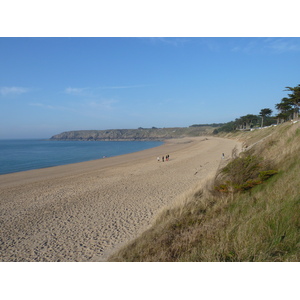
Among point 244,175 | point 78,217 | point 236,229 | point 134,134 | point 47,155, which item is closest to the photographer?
point 236,229

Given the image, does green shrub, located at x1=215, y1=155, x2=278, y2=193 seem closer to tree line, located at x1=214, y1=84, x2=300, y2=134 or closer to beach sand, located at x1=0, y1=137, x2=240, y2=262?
beach sand, located at x1=0, y1=137, x2=240, y2=262

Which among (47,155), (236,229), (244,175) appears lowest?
(47,155)

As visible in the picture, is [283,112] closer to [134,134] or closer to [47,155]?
[47,155]

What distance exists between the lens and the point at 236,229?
378 centimetres

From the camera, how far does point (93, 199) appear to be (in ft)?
30.0

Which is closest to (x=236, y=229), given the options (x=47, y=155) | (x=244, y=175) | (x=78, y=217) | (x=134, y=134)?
(x=244, y=175)

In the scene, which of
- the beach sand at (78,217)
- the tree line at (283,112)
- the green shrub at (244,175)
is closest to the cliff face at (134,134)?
the tree line at (283,112)

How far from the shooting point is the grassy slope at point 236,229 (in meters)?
3.15

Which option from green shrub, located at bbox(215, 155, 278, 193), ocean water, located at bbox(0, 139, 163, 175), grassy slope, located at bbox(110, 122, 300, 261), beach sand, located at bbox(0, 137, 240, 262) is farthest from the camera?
ocean water, located at bbox(0, 139, 163, 175)

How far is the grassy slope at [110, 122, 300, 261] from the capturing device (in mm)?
3154

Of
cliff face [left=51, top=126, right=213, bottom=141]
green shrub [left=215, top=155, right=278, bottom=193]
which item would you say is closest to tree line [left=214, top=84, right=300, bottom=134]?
green shrub [left=215, top=155, right=278, bottom=193]

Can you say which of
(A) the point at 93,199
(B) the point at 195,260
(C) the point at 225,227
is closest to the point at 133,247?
(B) the point at 195,260

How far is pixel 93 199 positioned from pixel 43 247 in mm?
4020

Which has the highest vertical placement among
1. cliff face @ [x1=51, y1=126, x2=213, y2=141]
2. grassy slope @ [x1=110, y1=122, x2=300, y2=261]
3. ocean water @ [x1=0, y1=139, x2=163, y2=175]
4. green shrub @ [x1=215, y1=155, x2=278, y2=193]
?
cliff face @ [x1=51, y1=126, x2=213, y2=141]
